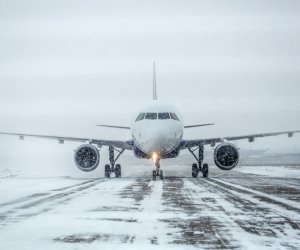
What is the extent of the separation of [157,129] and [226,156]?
5306mm

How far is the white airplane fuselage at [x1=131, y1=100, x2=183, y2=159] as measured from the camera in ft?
74.1

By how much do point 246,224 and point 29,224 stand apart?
4.01 m

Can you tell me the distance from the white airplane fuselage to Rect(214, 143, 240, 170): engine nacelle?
254 centimetres

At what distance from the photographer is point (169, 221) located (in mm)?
8742

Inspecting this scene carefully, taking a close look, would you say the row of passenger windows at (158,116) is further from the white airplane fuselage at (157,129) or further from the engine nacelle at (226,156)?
the engine nacelle at (226,156)

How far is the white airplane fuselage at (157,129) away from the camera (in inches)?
889

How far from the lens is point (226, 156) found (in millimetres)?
25750

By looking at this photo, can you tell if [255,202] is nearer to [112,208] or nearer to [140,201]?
[140,201]

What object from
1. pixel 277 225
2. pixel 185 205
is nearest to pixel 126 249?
pixel 277 225

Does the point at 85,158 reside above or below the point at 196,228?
above

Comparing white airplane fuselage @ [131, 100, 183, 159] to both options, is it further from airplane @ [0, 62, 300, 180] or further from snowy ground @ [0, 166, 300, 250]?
snowy ground @ [0, 166, 300, 250]

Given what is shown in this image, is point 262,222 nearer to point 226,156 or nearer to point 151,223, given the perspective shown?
point 151,223

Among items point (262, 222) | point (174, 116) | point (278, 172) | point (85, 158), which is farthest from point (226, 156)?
point (262, 222)

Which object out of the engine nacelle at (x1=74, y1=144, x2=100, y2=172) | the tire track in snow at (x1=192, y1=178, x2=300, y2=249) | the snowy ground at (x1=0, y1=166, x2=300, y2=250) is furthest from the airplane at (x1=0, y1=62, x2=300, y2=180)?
the tire track in snow at (x1=192, y1=178, x2=300, y2=249)
